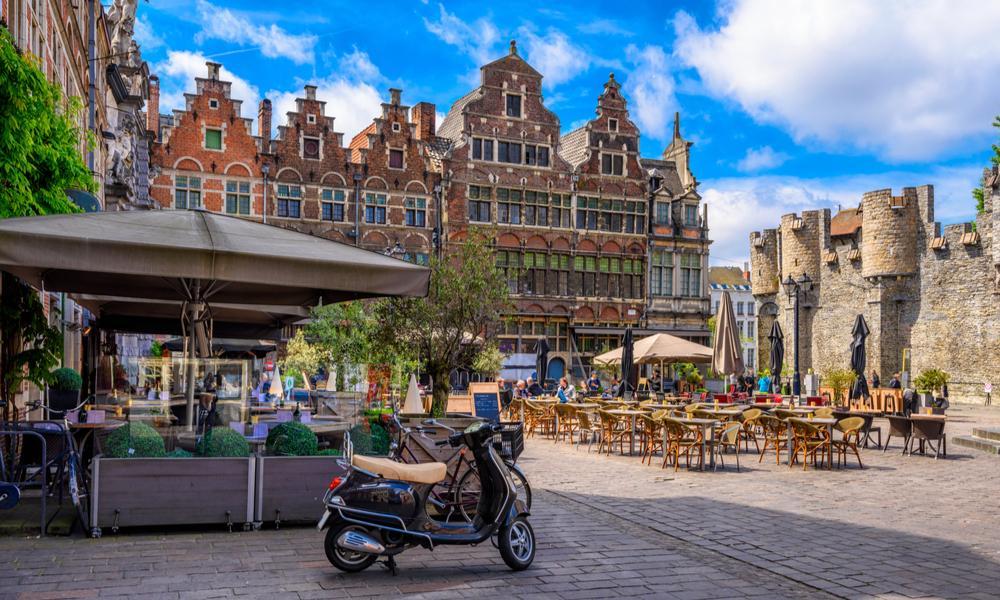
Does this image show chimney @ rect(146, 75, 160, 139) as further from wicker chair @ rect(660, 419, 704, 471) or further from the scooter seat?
the scooter seat

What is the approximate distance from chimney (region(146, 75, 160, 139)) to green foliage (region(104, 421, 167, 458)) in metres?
31.7

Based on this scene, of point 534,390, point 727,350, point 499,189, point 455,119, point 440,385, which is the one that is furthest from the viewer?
point 455,119

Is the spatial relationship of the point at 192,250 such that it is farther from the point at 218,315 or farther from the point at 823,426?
the point at 823,426

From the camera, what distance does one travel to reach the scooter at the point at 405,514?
5.70m

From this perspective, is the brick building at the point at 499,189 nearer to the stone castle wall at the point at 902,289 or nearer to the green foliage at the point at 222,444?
the stone castle wall at the point at 902,289

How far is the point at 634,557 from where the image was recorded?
650cm

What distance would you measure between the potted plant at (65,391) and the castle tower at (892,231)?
3754 cm

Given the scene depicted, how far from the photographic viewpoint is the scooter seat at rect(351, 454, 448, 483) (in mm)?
5863

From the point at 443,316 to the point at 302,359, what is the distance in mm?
10446

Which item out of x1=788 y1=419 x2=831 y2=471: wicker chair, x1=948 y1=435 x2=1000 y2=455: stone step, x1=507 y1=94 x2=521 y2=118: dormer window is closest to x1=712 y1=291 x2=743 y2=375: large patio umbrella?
x1=948 y1=435 x2=1000 y2=455: stone step

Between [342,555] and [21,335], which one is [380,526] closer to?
[342,555]

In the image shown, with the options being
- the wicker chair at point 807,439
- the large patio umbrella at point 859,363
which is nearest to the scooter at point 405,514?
the wicker chair at point 807,439

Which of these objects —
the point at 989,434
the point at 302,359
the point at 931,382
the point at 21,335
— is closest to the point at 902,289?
the point at 931,382

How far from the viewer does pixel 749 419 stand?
14.7m
